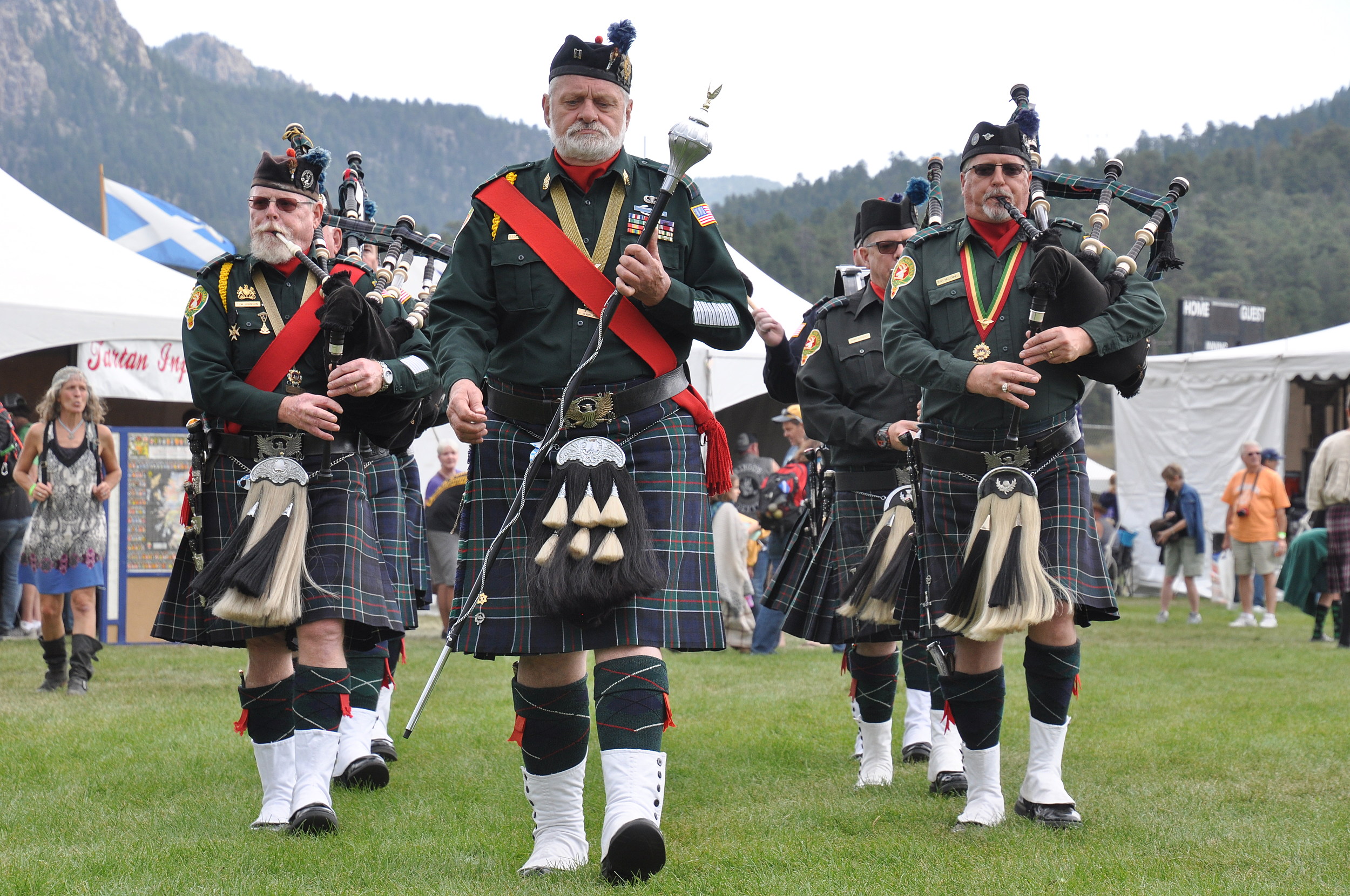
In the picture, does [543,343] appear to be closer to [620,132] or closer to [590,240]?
[590,240]

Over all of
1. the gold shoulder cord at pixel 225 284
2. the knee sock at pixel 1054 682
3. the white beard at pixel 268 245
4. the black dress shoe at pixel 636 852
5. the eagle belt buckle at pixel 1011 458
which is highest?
the white beard at pixel 268 245

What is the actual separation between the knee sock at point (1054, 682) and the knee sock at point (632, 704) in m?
1.27

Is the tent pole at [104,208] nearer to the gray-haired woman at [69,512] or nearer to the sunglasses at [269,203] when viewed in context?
the gray-haired woman at [69,512]

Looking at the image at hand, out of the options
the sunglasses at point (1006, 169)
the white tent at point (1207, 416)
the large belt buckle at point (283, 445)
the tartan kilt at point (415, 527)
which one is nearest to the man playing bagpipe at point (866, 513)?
the sunglasses at point (1006, 169)

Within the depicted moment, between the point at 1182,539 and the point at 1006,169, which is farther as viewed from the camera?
the point at 1182,539

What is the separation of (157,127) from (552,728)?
130m

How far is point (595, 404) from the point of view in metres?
3.23

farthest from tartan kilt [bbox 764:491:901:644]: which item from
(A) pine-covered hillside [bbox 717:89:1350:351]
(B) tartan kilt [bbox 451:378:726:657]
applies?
(A) pine-covered hillside [bbox 717:89:1350:351]

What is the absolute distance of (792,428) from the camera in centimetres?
950

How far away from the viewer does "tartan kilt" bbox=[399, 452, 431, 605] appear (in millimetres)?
5512

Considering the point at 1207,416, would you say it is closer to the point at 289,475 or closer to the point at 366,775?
the point at 366,775

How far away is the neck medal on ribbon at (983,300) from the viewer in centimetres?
385

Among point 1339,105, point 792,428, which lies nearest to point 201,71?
point 1339,105

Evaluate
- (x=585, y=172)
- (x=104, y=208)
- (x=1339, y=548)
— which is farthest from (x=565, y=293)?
(x=104, y=208)
